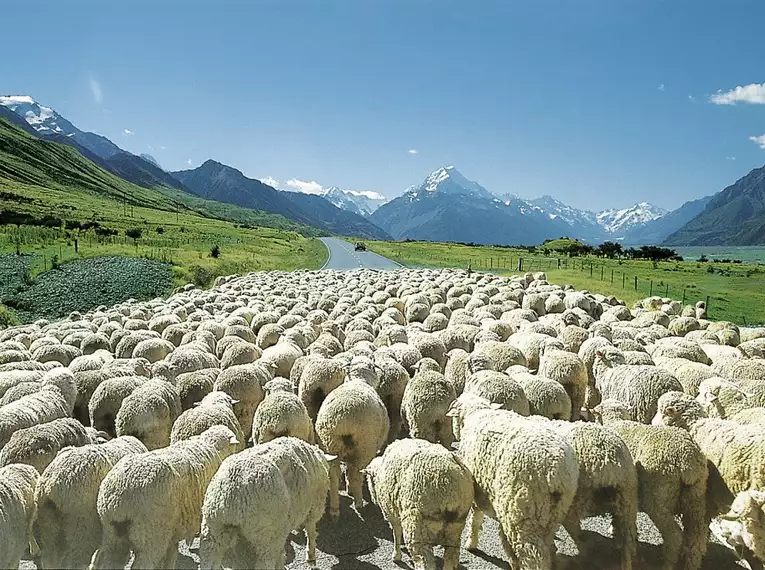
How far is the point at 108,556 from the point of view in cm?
538

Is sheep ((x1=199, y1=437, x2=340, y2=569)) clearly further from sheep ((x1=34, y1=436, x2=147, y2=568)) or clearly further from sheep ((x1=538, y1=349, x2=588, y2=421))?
sheep ((x1=538, y1=349, x2=588, y2=421))

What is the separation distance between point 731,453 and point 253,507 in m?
5.42

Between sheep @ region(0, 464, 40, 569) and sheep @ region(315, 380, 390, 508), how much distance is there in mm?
3539

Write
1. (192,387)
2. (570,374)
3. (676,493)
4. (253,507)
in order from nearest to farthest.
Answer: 1. (253,507)
2. (676,493)
3. (192,387)
4. (570,374)

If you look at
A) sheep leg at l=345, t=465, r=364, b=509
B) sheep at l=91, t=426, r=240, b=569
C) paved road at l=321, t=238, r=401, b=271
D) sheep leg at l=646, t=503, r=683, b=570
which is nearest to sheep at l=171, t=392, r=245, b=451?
sheep at l=91, t=426, r=240, b=569

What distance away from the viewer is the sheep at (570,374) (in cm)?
954

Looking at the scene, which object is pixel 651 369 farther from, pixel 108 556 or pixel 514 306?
pixel 514 306

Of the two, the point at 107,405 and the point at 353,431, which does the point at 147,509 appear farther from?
the point at 107,405

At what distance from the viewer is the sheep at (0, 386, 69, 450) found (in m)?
7.34

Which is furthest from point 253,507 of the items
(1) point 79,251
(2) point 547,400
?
(1) point 79,251

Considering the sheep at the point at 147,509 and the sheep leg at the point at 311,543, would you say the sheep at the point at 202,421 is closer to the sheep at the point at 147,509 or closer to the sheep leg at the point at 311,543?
the sheep at the point at 147,509

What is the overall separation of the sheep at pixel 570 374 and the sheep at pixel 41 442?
7504mm

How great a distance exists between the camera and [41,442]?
6672 mm

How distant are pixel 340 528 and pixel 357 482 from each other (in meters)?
0.70
